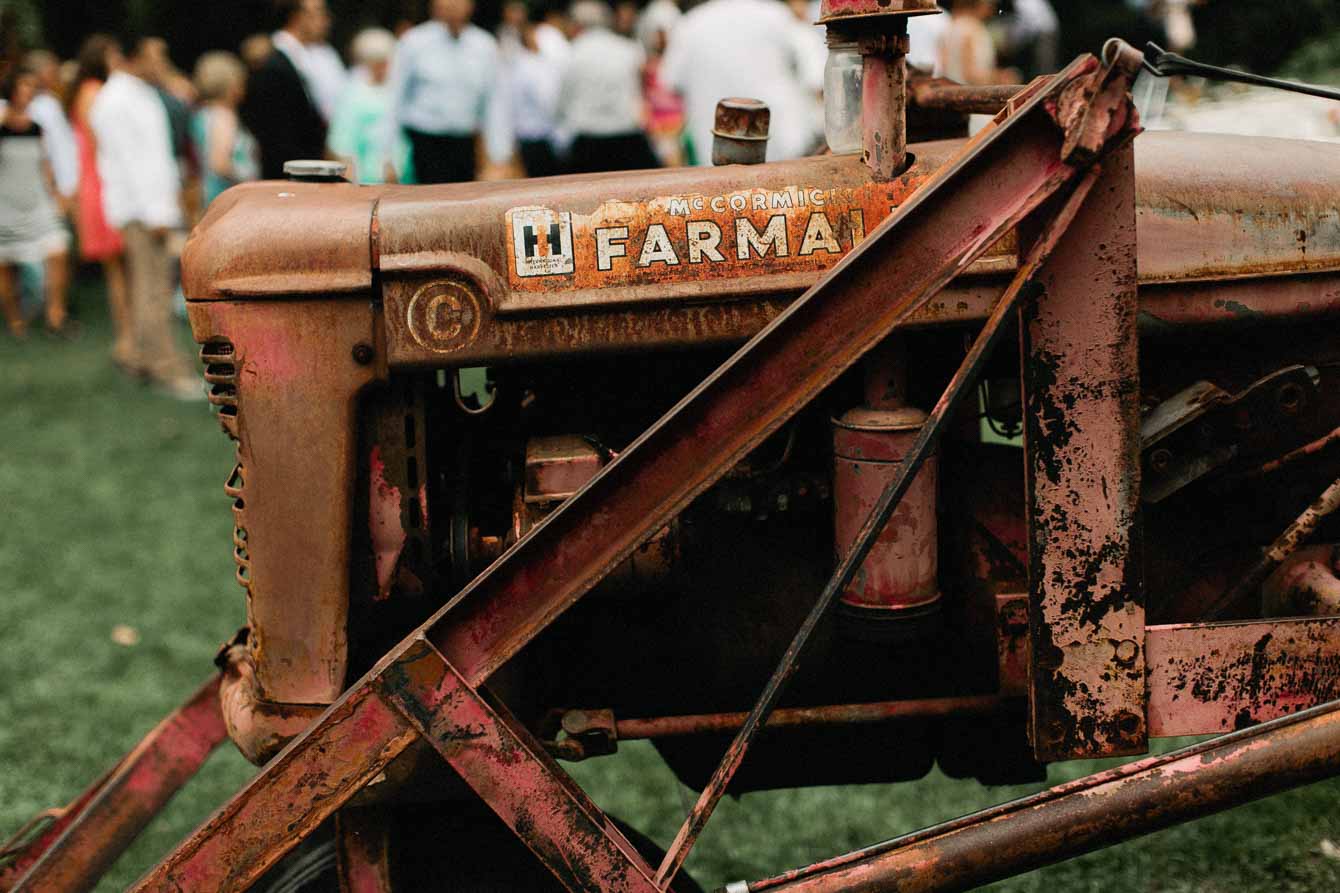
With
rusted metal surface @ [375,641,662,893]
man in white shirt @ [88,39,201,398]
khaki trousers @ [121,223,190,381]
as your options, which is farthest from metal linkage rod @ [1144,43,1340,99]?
khaki trousers @ [121,223,190,381]

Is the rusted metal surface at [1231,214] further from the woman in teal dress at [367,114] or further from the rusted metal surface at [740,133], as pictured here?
the woman in teal dress at [367,114]

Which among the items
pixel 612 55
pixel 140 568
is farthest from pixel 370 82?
pixel 140 568

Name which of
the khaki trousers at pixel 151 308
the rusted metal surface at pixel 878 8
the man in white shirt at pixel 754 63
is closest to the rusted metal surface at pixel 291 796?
the rusted metal surface at pixel 878 8

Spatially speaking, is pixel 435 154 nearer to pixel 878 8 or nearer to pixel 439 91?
pixel 439 91

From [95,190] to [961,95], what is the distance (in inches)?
369

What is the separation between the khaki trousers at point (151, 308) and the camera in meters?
8.91

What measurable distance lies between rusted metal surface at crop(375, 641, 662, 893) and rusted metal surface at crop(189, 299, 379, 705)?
0.28 m

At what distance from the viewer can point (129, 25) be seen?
18938mm

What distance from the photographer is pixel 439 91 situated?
8.15 metres

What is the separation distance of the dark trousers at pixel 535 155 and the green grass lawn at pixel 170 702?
3692mm

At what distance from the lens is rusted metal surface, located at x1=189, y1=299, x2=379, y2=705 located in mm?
2062

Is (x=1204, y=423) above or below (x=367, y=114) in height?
below

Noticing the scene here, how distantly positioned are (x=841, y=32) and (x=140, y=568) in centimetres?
407

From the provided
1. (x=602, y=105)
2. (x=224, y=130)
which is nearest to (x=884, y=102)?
(x=602, y=105)
